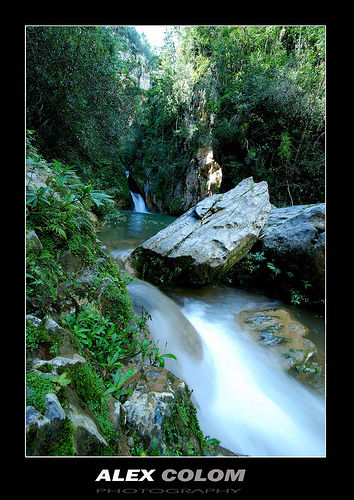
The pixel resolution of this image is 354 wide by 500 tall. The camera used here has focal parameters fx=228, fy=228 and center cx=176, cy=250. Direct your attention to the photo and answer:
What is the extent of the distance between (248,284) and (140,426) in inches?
203

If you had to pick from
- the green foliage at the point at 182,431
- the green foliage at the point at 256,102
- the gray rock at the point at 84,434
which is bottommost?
the green foliage at the point at 182,431

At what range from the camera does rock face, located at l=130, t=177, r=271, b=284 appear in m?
5.17

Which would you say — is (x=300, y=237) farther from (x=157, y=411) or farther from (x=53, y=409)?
(x=53, y=409)

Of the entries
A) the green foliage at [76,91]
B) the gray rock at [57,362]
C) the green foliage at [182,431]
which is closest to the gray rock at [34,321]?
the gray rock at [57,362]

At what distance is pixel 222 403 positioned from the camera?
273 centimetres

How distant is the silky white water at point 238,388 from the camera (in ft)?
7.73

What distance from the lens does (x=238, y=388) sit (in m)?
3.04

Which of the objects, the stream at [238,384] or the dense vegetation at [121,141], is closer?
the dense vegetation at [121,141]

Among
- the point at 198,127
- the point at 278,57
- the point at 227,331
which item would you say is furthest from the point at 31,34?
the point at 278,57

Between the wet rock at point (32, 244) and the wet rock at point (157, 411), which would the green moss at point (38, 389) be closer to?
the wet rock at point (157, 411)

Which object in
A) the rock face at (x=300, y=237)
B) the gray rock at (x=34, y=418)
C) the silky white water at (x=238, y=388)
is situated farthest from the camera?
the rock face at (x=300, y=237)

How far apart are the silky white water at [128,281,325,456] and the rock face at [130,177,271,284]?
3.70 feet

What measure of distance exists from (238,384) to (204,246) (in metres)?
2.88
